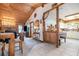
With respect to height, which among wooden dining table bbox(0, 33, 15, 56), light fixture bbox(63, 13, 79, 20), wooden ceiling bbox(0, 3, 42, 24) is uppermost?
wooden ceiling bbox(0, 3, 42, 24)

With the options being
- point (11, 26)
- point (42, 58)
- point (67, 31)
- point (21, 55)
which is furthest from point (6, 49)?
point (67, 31)

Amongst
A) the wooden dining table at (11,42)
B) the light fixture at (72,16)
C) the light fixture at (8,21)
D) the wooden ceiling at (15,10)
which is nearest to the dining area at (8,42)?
the wooden dining table at (11,42)

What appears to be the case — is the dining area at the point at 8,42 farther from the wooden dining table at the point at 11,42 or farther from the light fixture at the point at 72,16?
the light fixture at the point at 72,16

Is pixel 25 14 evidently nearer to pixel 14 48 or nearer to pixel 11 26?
pixel 11 26

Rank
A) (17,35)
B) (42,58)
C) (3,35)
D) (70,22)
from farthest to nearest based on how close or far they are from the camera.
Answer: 1. (70,22)
2. (17,35)
3. (42,58)
4. (3,35)

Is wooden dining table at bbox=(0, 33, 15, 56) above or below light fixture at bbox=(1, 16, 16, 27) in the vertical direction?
below

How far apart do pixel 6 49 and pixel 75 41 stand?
177 centimetres

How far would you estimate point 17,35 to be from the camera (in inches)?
96.3

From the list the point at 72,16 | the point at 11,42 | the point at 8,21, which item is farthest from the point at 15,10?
the point at 72,16

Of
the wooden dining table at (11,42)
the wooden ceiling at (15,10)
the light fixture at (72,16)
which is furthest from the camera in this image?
the light fixture at (72,16)

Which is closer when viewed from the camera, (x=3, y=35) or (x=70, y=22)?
(x=3, y=35)

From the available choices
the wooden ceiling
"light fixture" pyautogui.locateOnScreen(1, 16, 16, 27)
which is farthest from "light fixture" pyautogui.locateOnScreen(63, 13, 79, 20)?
"light fixture" pyautogui.locateOnScreen(1, 16, 16, 27)

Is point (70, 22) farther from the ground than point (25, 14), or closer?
closer

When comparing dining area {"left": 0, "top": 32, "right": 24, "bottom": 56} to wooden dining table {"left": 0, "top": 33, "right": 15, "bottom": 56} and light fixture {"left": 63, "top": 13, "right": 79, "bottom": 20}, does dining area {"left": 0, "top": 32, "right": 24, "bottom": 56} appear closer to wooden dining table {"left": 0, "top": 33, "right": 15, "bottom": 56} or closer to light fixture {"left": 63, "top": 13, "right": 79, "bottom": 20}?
wooden dining table {"left": 0, "top": 33, "right": 15, "bottom": 56}
